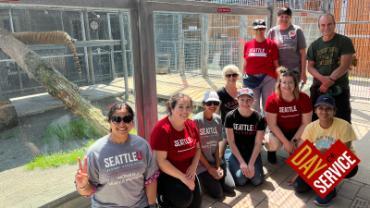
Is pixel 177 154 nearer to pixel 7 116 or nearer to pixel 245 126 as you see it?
pixel 245 126

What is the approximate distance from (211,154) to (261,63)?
4.91 feet

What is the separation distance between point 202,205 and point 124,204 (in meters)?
1.01

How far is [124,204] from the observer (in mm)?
2428

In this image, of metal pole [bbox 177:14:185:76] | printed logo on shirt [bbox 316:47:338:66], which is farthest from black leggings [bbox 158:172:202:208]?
printed logo on shirt [bbox 316:47:338:66]

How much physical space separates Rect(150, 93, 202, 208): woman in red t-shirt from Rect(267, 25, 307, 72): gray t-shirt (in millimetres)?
2063

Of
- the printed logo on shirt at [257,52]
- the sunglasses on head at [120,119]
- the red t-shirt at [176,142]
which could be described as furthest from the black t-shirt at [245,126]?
the sunglasses on head at [120,119]

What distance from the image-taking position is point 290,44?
4.25m

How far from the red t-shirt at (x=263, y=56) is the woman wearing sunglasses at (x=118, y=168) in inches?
90.4

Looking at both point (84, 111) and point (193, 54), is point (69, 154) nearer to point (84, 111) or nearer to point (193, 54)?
point (84, 111)

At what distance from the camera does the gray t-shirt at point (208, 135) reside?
339 cm

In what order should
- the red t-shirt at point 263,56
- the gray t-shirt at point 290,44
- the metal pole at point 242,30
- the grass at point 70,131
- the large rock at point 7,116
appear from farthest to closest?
the metal pole at point 242,30 < the gray t-shirt at point 290,44 < the red t-shirt at point 263,56 < the grass at point 70,131 < the large rock at point 7,116

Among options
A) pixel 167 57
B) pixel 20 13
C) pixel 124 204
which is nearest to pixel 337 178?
pixel 124 204

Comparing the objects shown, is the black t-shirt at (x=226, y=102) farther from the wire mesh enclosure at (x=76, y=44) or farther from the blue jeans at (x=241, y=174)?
the wire mesh enclosure at (x=76, y=44)

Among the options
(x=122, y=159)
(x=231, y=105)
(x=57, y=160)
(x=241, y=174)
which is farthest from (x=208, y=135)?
Answer: (x=57, y=160)
